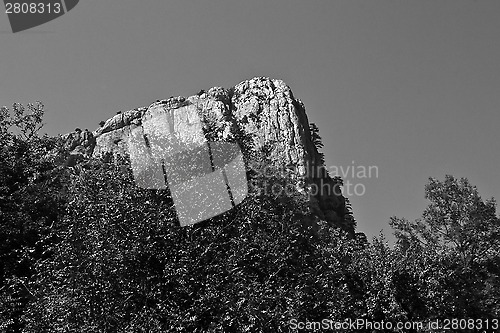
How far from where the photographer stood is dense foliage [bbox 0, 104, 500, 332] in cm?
1312

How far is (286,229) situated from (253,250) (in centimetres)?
157

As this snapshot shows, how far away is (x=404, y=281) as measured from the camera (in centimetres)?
1752

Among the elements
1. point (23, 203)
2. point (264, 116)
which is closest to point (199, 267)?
point (23, 203)

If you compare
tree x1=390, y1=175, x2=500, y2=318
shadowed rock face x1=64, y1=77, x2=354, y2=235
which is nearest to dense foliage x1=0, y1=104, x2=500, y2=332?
tree x1=390, y1=175, x2=500, y2=318

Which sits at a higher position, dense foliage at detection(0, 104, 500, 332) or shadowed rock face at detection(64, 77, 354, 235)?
shadowed rock face at detection(64, 77, 354, 235)

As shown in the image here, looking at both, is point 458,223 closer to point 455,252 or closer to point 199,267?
point 455,252

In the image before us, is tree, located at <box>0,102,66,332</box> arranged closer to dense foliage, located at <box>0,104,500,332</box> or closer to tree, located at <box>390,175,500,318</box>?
dense foliage, located at <box>0,104,500,332</box>

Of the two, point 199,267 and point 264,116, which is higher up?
point 264,116

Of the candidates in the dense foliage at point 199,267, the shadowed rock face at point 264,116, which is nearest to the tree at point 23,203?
the dense foliage at point 199,267

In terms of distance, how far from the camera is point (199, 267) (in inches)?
556

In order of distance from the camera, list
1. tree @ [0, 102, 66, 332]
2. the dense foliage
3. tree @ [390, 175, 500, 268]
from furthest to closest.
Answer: tree @ [390, 175, 500, 268] < tree @ [0, 102, 66, 332] < the dense foliage

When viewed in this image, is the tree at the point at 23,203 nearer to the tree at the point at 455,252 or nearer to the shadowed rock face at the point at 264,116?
the tree at the point at 455,252

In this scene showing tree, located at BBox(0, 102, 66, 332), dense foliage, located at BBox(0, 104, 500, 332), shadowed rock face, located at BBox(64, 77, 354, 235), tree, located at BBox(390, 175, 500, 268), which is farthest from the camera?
shadowed rock face, located at BBox(64, 77, 354, 235)

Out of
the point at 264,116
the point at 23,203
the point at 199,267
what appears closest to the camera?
the point at 199,267
